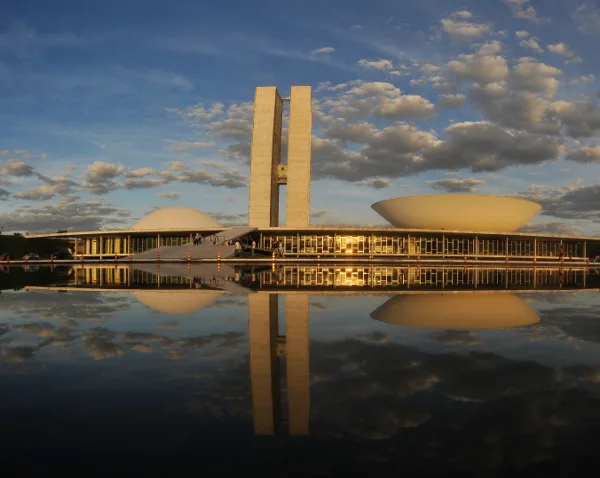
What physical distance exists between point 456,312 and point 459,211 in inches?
2170

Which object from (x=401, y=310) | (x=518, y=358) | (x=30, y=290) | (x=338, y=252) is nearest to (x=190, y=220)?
(x=338, y=252)

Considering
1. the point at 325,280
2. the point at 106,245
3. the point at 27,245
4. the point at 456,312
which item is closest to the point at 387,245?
the point at 106,245

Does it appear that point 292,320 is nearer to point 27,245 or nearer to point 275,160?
point 27,245

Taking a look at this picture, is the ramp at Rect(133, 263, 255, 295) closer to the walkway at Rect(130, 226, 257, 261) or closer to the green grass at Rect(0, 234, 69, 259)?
the walkway at Rect(130, 226, 257, 261)

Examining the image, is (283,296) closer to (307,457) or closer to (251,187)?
(307,457)

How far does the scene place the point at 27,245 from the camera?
6619 cm

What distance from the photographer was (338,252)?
60.9 metres

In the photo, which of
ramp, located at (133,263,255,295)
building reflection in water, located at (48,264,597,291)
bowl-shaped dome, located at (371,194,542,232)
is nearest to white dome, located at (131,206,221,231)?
bowl-shaped dome, located at (371,194,542,232)

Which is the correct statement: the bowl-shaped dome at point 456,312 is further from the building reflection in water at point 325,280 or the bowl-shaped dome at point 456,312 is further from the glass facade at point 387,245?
the glass facade at point 387,245

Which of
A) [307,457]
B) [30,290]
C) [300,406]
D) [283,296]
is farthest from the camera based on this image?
[30,290]

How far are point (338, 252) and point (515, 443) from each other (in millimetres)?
57542

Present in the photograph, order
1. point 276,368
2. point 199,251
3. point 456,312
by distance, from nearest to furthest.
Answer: point 276,368
point 456,312
point 199,251

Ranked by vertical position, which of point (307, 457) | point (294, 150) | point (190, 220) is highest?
point (294, 150)

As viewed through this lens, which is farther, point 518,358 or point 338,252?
point 338,252
